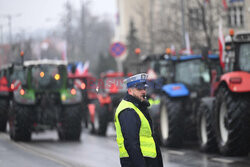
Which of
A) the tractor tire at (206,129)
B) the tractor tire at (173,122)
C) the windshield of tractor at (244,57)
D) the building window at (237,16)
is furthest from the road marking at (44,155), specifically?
the building window at (237,16)

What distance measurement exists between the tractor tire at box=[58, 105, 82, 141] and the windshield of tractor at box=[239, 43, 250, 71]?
7.35 m

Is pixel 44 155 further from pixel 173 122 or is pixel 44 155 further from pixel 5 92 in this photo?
pixel 5 92

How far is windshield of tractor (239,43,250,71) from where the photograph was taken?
14511mm

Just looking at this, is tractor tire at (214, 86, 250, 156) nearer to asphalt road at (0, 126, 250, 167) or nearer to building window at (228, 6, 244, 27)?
asphalt road at (0, 126, 250, 167)

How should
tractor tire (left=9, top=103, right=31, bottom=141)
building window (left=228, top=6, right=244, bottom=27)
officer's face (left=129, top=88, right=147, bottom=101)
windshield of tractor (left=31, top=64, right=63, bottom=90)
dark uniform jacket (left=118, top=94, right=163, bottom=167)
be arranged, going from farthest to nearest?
building window (left=228, top=6, right=244, bottom=27) < windshield of tractor (left=31, top=64, right=63, bottom=90) < tractor tire (left=9, top=103, right=31, bottom=141) < officer's face (left=129, top=88, right=147, bottom=101) < dark uniform jacket (left=118, top=94, right=163, bottom=167)

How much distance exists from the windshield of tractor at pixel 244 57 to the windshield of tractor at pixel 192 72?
3.54m

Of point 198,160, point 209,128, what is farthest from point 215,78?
point 198,160

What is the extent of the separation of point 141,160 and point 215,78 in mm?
9758

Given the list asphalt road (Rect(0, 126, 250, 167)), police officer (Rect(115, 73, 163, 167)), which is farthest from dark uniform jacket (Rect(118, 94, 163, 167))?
asphalt road (Rect(0, 126, 250, 167))

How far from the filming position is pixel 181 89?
58.1ft

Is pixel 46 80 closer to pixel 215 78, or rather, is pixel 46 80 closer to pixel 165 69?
pixel 165 69

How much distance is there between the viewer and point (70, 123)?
20.4 m

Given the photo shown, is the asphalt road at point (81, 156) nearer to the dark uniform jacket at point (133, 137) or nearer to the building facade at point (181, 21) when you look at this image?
the building facade at point (181, 21)

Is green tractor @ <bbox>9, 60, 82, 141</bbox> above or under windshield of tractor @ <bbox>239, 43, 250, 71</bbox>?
under
